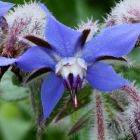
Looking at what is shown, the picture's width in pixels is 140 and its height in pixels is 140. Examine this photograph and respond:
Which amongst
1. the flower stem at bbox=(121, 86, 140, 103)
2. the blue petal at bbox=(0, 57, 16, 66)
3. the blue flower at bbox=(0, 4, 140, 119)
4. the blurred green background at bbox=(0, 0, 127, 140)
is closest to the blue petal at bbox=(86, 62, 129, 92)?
the blue flower at bbox=(0, 4, 140, 119)

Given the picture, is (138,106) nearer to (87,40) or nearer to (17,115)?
(87,40)

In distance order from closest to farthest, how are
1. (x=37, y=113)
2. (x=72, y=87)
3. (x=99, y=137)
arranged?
(x=72, y=87) → (x=99, y=137) → (x=37, y=113)

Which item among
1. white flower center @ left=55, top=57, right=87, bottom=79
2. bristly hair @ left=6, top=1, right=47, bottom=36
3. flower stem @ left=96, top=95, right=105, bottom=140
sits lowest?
flower stem @ left=96, top=95, right=105, bottom=140

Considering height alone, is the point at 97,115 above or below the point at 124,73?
below

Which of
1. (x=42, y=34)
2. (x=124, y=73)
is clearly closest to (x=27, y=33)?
(x=42, y=34)

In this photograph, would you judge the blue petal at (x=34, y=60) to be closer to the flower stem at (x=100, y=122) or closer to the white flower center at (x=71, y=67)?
the white flower center at (x=71, y=67)

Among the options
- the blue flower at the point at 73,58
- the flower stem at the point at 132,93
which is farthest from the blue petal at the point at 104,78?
the flower stem at the point at 132,93

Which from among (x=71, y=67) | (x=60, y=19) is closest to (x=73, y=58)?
(x=71, y=67)

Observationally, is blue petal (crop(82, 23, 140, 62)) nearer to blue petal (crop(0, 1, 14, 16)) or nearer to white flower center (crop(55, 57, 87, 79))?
white flower center (crop(55, 57, 87, 79))
